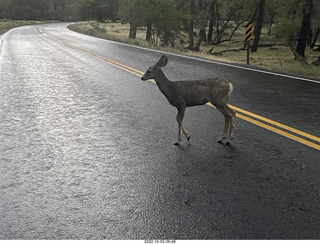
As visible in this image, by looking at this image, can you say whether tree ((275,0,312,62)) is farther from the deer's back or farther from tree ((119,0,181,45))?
the deer's back

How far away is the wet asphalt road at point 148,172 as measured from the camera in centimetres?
292

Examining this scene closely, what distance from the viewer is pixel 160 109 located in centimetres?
688

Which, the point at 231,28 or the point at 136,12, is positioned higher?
the point at 136,12

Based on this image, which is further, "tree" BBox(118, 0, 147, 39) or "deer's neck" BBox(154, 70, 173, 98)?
"tree" BBox(118, 0, 147, 39)

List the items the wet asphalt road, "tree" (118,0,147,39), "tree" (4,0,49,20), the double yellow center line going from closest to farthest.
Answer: the wet asphalt road → the double yellow center line → "tree" (118,0,147,39) → "tree" (4,0,49,20)

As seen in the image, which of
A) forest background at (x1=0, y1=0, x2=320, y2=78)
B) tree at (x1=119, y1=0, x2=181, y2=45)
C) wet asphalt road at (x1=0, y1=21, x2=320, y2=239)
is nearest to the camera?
wet asphalt road at (x1=0, y1=21, x2=320, y2=239)

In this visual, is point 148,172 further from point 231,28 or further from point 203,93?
A: point 231,28

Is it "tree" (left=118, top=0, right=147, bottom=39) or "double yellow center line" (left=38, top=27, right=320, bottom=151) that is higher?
"tree" (left=118, top=0, right=147, bottom=39)

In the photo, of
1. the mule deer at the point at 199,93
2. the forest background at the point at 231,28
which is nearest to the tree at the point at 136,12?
the forest background at the point at 231,28

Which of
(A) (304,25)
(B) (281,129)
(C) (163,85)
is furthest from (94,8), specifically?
(B) (281,129)

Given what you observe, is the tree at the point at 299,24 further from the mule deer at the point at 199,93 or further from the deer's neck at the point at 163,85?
the deer's neck at the point at 163,85

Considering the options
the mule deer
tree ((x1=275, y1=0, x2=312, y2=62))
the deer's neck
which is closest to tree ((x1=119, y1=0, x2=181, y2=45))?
tree ((x1=275, y1=0, x2=312, y2=62))

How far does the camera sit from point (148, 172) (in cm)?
401

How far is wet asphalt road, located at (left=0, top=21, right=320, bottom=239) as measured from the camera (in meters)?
2.92
